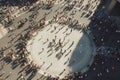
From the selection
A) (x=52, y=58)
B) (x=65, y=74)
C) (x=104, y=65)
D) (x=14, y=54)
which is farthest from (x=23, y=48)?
(x=104, y=65)

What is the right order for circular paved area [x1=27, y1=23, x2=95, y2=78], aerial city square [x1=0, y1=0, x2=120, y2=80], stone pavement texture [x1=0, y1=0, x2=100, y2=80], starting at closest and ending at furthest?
1. aerial city square [x1=0, y1=0, x2=120, y2=80]
2. stone pavement texture [x1=0, y1=0, x2=100, y2=80]
3. circular paved area [x1=27, y1=23, x2=95, y2=78]

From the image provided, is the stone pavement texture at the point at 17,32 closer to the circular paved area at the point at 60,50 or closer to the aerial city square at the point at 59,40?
the aerial city square at the point at 59,40

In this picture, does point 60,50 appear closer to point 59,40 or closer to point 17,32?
point 59,40

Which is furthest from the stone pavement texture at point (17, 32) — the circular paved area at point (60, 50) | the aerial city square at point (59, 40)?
the circular paved area at point (60, 50)

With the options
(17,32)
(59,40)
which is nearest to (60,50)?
(59,40)

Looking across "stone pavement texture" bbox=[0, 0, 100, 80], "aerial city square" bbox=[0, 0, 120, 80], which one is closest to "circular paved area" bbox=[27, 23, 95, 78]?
"aerial city square" bbox=[0, 0, 120, 80]

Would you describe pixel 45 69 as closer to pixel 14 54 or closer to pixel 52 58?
pixel 52 58

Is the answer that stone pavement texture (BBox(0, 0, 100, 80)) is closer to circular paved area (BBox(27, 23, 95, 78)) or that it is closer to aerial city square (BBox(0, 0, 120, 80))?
aerial city square (BBox(0, 0, 120, 80))

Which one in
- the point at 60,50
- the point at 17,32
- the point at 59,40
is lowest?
the point at 60,50

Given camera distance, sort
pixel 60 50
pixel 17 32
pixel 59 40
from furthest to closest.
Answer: pixel 17 32 < pixel 59 40 < pixel 60 50
